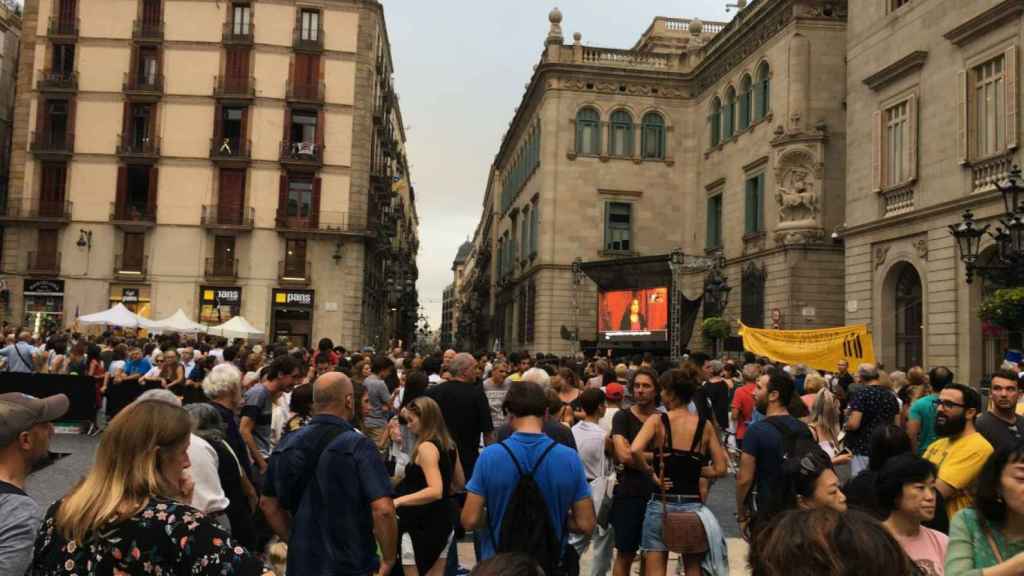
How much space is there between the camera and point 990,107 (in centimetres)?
2044

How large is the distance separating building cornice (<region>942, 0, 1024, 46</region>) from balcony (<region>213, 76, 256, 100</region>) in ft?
99.4

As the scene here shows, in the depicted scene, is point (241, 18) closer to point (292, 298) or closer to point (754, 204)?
point (292, 298)

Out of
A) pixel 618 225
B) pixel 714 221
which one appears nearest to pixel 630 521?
pixel 714 221

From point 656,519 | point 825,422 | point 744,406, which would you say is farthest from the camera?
point 744,406

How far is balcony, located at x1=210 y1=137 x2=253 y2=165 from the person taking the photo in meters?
41.6

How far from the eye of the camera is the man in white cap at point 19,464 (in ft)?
9.72

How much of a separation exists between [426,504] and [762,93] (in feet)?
98.3

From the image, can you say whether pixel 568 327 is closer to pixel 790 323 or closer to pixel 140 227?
pixel 790 323

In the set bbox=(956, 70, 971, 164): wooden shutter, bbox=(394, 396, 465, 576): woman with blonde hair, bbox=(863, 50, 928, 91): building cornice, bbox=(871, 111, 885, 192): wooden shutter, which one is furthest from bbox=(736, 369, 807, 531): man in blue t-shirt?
bbox=(871, 111, 885, 192): wooden shutter

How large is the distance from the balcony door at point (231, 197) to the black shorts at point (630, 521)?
Result: 38.0 meters

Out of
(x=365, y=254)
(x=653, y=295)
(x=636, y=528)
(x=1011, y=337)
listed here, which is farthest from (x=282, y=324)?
(x=636, y=528)

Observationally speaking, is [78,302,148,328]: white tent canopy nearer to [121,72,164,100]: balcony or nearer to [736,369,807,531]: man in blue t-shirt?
[121,72,164,100]: balcony

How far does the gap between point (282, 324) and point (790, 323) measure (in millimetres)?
22788

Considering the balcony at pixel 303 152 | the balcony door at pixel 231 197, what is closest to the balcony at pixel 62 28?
the balcony door at pixel 231 197
